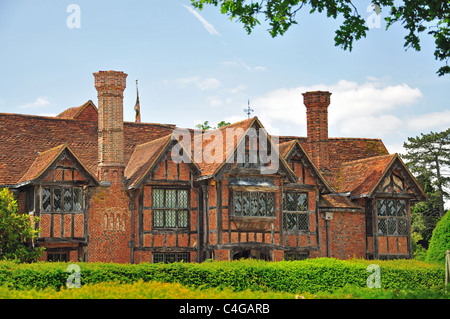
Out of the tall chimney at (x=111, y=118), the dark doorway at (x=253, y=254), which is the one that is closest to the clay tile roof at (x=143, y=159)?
the tall chimney at (x=111, y=118)

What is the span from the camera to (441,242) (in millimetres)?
27328

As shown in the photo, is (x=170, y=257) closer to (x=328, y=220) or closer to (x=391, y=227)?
(x=328, y=220)

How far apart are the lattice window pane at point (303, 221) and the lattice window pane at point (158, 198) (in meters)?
6.20

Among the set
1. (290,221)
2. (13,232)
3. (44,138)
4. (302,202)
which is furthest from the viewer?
(44,138)

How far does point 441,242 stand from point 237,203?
8.23m

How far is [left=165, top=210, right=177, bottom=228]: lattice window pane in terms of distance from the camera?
29.1 metres

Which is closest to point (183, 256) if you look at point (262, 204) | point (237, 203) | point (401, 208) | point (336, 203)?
point (237, 203)

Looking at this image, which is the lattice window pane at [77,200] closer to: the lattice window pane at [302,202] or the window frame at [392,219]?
the lattice window pane at [302,202]

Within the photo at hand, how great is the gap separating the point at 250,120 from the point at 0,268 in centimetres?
1320

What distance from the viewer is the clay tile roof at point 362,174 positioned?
32.0 meters

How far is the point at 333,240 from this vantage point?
3180 cm

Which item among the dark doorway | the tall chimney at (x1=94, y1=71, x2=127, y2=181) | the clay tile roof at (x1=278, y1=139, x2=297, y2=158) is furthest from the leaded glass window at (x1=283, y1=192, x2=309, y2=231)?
the tall chimney at (x1=94, y1=71, x2=127, y2=181)
